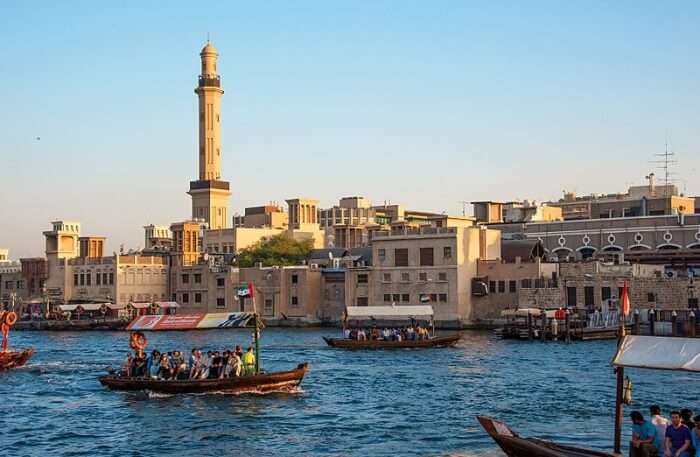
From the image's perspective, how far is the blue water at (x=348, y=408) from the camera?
105ft

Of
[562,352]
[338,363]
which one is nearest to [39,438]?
[338,363]

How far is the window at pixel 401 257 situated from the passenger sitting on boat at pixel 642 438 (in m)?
67.4

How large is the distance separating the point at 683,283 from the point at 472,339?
670 inches

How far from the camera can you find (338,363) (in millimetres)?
56219

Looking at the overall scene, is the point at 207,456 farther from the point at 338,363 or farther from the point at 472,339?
the point at 472,339

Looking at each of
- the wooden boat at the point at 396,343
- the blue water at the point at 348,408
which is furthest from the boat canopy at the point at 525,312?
the blue water at the point at 348,408

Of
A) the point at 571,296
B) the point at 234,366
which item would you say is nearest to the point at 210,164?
the point at 571,296

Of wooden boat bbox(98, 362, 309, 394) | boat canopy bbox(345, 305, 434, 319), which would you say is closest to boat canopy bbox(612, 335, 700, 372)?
wooden boat bbox(98, 362, 309, 394)

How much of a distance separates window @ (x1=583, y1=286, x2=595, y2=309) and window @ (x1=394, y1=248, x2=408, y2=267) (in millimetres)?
15950

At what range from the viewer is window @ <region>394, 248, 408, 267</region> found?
90.8 metres

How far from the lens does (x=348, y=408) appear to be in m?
39.2

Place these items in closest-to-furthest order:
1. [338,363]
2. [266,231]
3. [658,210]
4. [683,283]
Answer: [338,363], [683,283], [658,210], [266,231]

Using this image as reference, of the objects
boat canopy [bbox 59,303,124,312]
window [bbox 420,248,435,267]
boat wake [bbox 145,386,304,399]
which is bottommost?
boat wake [bbox 145,386,304,399]

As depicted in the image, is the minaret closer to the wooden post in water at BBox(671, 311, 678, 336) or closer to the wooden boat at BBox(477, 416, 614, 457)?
the wooden post in water at BBox(671, 311, 678, 336)
